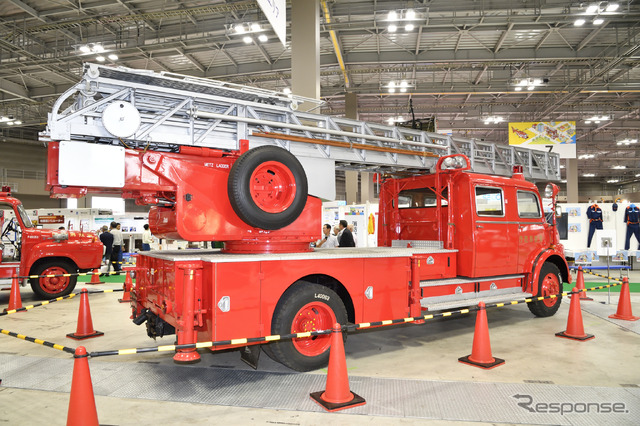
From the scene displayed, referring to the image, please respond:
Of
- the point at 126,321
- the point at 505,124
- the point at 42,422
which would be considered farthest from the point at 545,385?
the point at 505,124

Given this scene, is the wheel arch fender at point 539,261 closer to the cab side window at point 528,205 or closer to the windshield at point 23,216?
the cab side window at point 528,205

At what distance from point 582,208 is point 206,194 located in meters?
16.5

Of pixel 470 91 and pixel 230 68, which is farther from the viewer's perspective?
pixel 470 91

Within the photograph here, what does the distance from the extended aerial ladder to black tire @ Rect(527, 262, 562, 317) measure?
449 cm

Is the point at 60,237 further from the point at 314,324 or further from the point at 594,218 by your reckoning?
the point at 594,218

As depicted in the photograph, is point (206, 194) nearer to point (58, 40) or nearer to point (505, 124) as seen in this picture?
point (58, 40)

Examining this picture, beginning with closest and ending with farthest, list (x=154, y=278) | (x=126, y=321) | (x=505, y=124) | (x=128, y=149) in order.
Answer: (x=128, y=149), (x=154, y=278), (x=126, y=321), (x=505, y=124)

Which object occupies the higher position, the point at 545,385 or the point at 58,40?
the point at 58,40

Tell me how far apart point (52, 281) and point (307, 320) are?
336 inches

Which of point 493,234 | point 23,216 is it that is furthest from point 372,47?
point 23,216

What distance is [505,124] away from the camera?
27.8 meters

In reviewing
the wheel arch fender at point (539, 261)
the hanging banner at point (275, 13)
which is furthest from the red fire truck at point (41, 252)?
the wheel arch fender at point (539, 261)

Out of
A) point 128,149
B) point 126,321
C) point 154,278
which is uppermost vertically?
point 128,149

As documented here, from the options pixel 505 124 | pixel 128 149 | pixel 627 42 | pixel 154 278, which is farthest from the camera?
pixel 505 124
